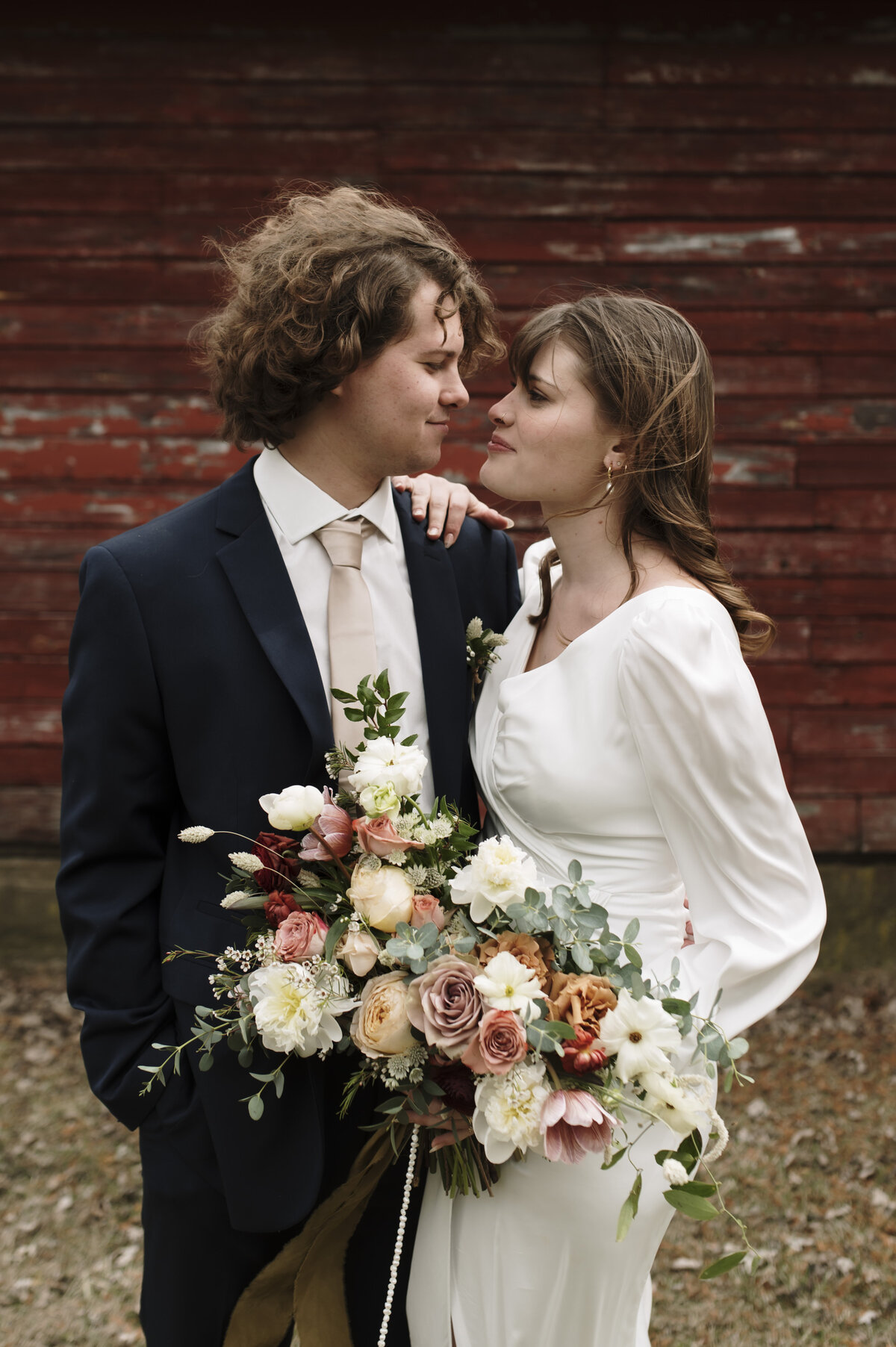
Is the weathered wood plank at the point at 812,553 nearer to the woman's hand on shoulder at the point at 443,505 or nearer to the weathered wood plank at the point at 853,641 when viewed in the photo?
the weathered wood plank at the point at 853,641

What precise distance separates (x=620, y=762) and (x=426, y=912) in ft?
1.70

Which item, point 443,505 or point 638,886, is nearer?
point 638,886

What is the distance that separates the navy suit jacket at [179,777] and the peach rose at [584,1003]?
647mm

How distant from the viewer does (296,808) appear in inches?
69.7

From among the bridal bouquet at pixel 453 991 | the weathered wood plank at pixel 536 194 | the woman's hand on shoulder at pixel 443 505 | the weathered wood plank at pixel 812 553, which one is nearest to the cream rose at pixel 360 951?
the bridal bouquet at pixel 453 991

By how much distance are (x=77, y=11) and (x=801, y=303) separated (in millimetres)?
3799

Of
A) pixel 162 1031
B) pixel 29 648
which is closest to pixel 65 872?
pixel 162 1031

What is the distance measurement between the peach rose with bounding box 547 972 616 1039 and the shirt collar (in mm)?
1103

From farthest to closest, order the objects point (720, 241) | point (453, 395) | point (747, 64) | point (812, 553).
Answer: point (812, 553) → point (720, 241) → point (747, 64) → point (453, 395)

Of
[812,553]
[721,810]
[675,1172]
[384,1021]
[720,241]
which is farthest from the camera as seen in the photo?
[812,553]

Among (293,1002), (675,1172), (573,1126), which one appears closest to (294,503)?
(293,1002)

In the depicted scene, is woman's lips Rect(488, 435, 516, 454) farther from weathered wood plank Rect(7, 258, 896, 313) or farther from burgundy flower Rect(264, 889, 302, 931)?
weathered wood plank Rect(7, 258, 896, 313)

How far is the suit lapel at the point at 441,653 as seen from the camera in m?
2.30

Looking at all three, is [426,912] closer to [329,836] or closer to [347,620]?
[329,836]
